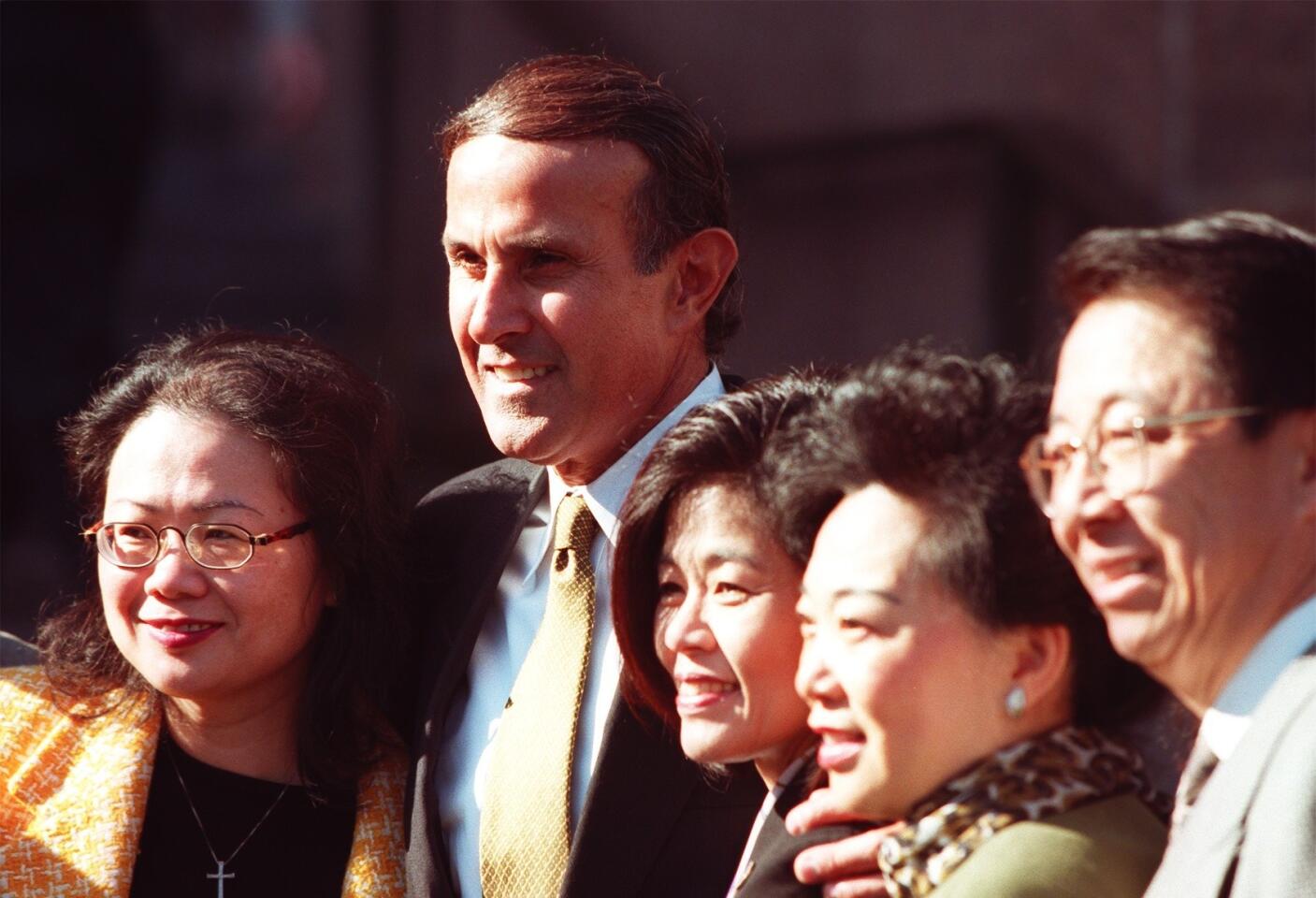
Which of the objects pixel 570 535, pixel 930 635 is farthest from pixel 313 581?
pixel 930 635

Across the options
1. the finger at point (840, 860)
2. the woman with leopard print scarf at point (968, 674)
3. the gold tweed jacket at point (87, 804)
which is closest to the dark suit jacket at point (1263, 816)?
the woman with leopard print scarf at point (968, 674)

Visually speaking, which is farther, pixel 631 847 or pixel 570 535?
pixel 570 535

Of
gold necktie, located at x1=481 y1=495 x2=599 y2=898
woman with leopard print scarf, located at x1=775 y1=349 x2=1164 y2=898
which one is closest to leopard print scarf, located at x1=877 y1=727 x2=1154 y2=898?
woman with leopard print scarf, located at x1=775 y1=349 x2=1164 y2=898

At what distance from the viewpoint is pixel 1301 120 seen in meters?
7.55

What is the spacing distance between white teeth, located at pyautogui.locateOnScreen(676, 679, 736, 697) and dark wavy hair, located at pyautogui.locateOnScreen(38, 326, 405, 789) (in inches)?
36.0

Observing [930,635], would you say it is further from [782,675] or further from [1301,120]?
[1301,120]

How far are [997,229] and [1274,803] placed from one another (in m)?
6.49

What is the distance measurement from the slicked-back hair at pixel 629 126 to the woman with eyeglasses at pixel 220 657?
60cm

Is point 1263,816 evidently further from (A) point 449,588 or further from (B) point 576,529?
(A) point 449,588

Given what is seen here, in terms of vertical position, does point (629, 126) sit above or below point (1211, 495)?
above

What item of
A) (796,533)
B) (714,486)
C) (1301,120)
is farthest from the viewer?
(1301,120)

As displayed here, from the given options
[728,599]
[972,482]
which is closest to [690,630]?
[728,599]

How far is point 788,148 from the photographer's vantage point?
8.44 m

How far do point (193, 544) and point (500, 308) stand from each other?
635 millimetres
